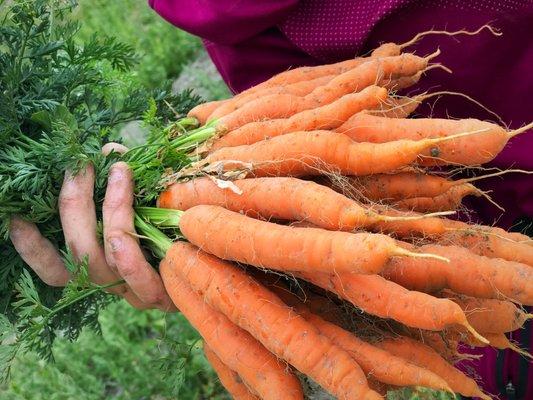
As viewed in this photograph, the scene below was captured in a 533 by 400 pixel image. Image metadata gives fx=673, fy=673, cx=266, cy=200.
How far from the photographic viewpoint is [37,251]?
1.34 meters

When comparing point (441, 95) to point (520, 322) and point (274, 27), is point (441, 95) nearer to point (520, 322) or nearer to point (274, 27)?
point (274, 27)

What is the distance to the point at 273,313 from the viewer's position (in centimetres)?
116

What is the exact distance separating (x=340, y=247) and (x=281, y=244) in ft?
0.36

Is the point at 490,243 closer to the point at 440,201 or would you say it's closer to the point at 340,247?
the point at 440,201

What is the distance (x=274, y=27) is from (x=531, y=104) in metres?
0.56

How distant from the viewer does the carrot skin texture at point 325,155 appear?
1.18 meters

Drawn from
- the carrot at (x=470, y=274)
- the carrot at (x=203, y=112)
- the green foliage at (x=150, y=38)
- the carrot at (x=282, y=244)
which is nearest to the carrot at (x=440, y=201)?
the carrot at (x=470, y=274)

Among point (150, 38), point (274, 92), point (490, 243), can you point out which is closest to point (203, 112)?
point (274, 92)

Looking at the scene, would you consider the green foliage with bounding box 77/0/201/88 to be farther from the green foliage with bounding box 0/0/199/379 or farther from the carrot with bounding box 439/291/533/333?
the carrot with bounding box 439/291/533/333

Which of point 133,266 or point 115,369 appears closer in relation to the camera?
point 133,266

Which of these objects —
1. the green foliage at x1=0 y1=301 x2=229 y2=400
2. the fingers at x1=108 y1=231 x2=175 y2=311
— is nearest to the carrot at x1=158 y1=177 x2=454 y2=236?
the fingers at x1=108 y1=231 x2=175 y2=311

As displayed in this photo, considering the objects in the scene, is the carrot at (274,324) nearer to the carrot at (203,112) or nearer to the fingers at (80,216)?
the fingers at (80,216)

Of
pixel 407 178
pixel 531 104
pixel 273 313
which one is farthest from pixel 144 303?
pixel 531 104

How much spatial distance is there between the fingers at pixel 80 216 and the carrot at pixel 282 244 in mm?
188
